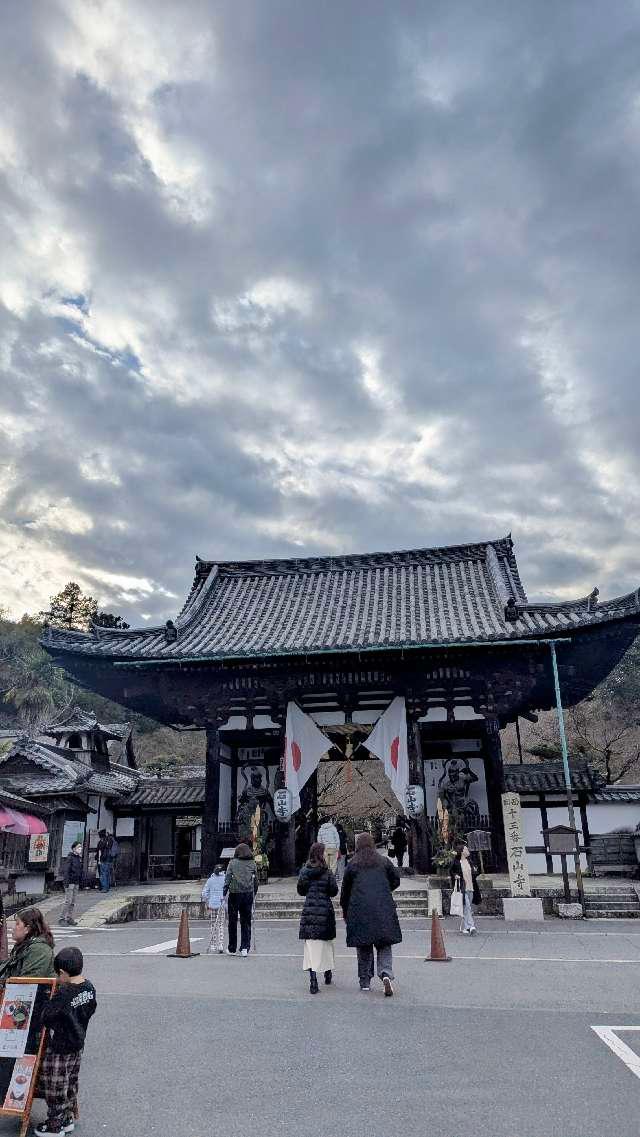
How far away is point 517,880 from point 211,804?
867 cm

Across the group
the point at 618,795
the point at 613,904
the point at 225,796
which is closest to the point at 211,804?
the point at 225,796

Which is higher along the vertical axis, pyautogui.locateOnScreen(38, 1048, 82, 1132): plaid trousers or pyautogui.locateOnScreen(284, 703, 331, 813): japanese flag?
pyautogui.locateOnScreen(284, 703, 331, 813): japanese flag

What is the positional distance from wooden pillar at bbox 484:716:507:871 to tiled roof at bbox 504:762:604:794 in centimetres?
134

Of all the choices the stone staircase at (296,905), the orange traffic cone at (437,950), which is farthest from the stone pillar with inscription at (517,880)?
the orange traffic cone at (437,950)

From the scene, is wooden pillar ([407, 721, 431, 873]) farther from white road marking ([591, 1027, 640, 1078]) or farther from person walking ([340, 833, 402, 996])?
white road marking ([591, 1027, 640, 1078])

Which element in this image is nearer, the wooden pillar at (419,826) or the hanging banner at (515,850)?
the hanging banner at (515,850)

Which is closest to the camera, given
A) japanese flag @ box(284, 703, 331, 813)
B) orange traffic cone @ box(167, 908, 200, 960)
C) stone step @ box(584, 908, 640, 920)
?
orange traffic cone @ box(167, 908, 200, 960)

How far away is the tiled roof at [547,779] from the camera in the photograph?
21284 millimetres

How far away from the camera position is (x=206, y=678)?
801 inches

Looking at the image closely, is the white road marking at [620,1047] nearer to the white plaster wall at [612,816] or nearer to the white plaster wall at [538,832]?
the white plaster wall at [538,832]

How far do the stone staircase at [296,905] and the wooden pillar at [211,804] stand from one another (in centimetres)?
360

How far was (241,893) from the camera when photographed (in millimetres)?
10625

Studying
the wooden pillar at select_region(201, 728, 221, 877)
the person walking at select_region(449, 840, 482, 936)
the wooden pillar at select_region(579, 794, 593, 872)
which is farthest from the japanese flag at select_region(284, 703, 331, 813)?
the wooden pillar at select_region(579, 794, 593, 872)

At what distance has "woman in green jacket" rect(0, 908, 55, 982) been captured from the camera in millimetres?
4742
